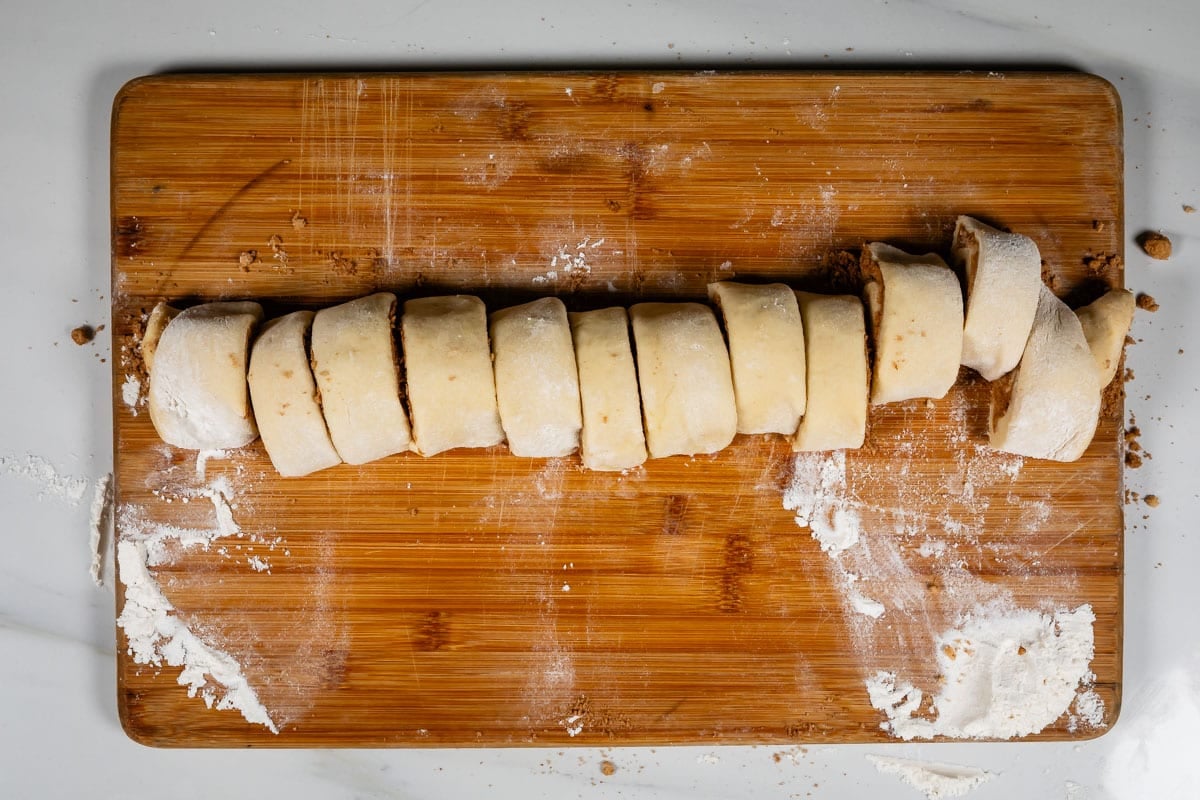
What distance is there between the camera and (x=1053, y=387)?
8.80 feet

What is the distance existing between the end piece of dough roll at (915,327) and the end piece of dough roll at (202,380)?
87.7 inches

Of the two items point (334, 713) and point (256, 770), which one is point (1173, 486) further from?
point (256, 770)

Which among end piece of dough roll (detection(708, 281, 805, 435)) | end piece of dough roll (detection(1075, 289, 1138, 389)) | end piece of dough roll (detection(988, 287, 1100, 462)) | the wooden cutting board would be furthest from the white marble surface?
end piece of dough roll (detection(708, 281, 805, 435))

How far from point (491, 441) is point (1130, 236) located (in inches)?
106

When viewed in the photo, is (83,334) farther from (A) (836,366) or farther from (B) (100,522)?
(A) (836,366)

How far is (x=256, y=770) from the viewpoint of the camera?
3.18m

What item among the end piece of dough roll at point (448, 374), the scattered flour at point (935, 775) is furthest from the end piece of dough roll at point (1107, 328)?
the end piece of dough roll at point (448, 374)

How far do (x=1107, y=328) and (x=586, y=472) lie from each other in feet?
6.49

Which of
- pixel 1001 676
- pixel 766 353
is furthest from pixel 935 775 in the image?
pixel 766 353

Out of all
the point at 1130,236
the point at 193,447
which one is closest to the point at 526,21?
the point at 193,447

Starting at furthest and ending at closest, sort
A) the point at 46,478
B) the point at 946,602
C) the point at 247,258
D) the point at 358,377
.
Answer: the point at 46,478, the point at 946,602, the point at 247,258, the point at 358,377

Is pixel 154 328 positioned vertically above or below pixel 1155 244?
below

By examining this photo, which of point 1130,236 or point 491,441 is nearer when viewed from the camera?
point 491,441

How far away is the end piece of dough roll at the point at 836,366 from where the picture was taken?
2629 millimetres
